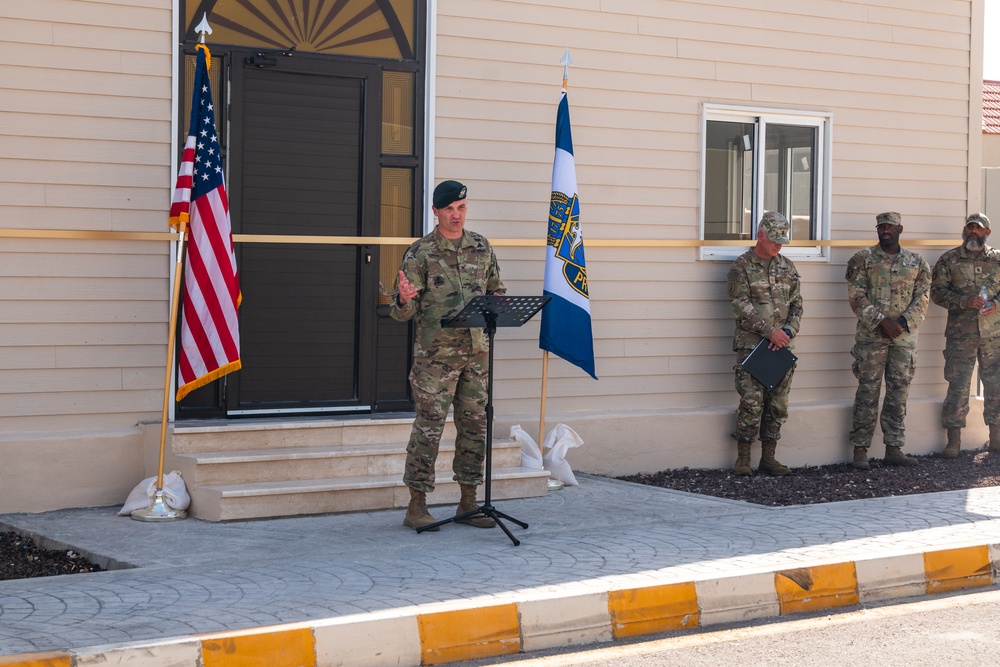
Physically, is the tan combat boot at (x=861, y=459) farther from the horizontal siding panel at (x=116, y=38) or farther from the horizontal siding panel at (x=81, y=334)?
the horizontal siding panel at (x=116, y=38)

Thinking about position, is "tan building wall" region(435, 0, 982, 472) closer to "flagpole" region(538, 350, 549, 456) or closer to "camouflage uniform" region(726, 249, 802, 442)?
"flagpole" region(538, 350, 549, 456)

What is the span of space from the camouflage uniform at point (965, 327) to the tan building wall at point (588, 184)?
230 millimetres

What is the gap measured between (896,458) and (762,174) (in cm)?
281

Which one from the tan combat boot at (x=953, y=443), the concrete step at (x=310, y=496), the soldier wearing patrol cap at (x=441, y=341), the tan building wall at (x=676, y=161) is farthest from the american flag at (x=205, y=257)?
the tan combat boot at (x=953, y=443)

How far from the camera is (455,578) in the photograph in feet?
20.6

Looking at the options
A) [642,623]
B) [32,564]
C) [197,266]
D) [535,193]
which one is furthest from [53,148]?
[642,623]

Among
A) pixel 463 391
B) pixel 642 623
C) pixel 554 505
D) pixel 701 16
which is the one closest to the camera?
pixel 642 623

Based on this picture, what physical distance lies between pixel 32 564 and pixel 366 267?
3.28 metres

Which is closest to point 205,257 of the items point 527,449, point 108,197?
point 108,197

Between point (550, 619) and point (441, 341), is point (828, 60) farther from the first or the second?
point (550, 619)

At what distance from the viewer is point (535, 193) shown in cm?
982

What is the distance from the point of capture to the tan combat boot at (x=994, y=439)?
11.9 metres

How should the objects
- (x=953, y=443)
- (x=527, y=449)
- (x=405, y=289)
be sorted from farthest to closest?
1. (x=953, y=443)
2. (x=527, y=449)
3. (x=405, y=289)

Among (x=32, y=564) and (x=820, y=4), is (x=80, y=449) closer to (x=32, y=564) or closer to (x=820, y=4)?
(x=32, y=564)
